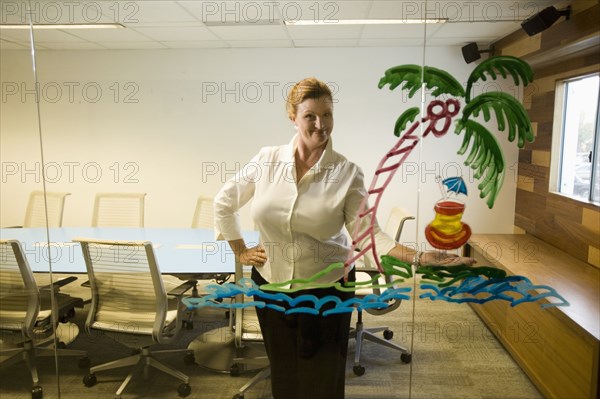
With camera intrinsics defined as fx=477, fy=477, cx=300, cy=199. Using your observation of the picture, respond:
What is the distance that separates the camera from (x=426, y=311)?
6.55ft

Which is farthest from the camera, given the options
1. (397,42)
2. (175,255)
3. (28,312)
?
(28,312)

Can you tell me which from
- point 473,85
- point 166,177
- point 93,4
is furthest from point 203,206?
point 473,85

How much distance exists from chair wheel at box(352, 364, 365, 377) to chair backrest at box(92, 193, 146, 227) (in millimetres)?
1190

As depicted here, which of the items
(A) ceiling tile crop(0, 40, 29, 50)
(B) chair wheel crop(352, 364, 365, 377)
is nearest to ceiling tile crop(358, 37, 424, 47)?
(B) chair wheel crop(352, 364, 365, 377)

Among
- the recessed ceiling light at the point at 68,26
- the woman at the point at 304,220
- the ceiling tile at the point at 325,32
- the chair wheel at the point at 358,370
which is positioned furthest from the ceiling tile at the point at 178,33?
the chair wheel at the point at 358,370

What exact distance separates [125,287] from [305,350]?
0.93 metres

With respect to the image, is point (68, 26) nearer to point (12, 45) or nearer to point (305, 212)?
point (12, 45)

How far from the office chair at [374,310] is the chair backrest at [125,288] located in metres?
0.84

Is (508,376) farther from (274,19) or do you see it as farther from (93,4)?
(93,4)

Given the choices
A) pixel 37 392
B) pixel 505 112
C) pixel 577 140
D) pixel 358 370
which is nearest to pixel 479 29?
pixel 505 112

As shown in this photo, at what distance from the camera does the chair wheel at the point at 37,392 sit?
7.74ft

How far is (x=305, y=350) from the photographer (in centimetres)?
197

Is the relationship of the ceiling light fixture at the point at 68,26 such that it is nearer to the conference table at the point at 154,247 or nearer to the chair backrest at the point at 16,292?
the conference table at the point at 154,247

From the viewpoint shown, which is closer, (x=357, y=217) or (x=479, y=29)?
(x=357, y=217)
